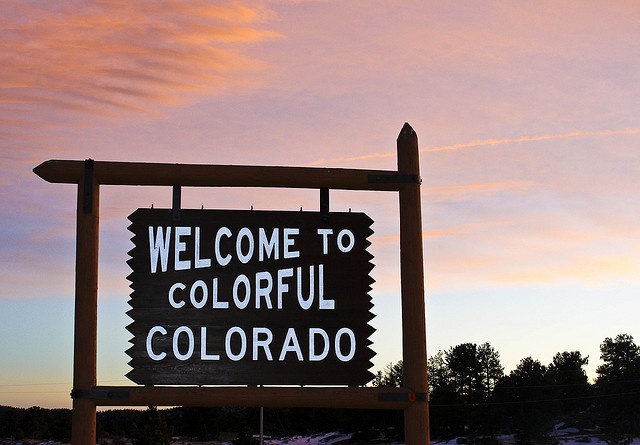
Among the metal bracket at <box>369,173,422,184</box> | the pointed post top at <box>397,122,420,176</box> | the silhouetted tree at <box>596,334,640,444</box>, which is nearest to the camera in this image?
the metal bracket at <box>369,173,422,184</box>

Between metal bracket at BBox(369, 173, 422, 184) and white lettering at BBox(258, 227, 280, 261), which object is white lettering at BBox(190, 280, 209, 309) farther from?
metal bracket at BBox(369, 173, 422, 184)

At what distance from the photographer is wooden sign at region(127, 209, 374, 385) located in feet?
32.2

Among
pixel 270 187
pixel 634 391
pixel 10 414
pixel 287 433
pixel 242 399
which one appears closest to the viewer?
pixel 242 399

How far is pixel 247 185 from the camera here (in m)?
10.3

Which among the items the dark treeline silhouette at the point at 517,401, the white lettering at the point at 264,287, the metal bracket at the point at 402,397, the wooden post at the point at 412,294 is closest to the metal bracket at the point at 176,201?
the white lettering at the point at 264,287

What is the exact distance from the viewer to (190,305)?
988cm

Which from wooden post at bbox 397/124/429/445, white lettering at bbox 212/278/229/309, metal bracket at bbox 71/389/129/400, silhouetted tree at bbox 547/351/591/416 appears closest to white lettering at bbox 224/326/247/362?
white lettering at bbox 212/278/229/309

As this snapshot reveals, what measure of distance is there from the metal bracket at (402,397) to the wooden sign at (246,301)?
1.06 ft

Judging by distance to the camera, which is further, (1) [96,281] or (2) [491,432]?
(2) [491,432]

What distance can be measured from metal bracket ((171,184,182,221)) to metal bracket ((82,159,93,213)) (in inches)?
38.3

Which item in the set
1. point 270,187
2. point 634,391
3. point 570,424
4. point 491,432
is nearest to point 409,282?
point 270,187

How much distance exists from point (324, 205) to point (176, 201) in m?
1.75

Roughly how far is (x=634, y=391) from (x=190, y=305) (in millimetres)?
72973

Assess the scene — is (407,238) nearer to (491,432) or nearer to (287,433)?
(491,432)
